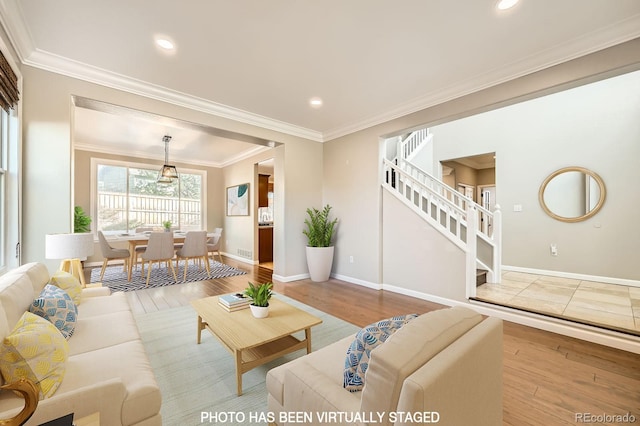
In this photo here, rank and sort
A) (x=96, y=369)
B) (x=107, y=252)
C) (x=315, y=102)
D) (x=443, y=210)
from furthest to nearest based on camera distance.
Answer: (x=107, y=252)
(x=443, y=210)
(x=315, y=102)
(x=96, y=369)

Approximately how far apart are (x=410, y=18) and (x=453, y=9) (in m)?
0.30

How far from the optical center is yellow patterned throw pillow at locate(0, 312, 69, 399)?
3.41 ft

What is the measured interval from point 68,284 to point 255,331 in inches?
61.4

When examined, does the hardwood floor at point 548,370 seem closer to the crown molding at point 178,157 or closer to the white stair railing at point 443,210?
the white stair railing at point 443,210

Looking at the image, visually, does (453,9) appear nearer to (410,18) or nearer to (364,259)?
(410,18)

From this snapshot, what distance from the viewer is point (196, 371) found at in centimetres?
197

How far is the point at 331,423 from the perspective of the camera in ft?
3.09

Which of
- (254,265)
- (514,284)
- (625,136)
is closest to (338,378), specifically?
(514,284)

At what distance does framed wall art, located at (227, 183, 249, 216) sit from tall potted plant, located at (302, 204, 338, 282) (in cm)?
237

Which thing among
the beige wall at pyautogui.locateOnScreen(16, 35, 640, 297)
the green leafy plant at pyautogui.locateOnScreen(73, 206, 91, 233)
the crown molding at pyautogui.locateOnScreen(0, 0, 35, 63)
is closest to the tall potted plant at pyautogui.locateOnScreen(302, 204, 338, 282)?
the beige wall at pyautogui.locateOnScreen(16, 35, 640, 297)

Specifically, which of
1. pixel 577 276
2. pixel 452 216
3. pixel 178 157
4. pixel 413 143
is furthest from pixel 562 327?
pixel 178 157

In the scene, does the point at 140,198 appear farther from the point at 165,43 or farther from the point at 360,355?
the point at 360,355

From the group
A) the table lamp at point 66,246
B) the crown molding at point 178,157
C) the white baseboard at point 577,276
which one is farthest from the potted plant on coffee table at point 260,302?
the white baseboard at point 577,276

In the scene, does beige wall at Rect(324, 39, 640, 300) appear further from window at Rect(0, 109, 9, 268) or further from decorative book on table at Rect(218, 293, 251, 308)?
window at Rect(0, 109, 9, 268)
